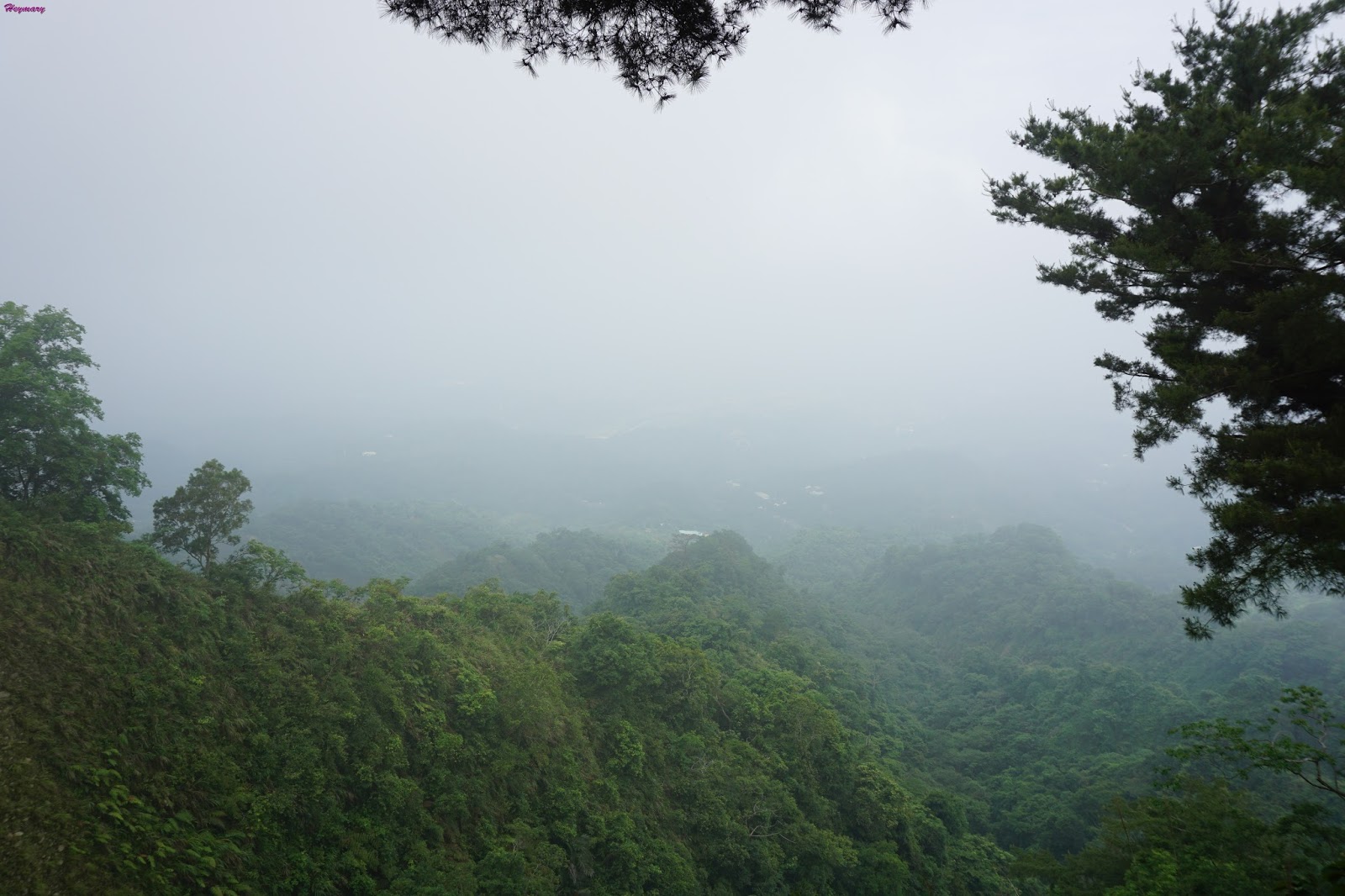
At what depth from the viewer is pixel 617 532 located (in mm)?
87125

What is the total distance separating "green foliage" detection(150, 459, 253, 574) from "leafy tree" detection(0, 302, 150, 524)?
0.77 metres

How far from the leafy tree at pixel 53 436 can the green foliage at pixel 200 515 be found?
0.77m

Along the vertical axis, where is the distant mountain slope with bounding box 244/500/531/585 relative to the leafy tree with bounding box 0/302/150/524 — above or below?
below

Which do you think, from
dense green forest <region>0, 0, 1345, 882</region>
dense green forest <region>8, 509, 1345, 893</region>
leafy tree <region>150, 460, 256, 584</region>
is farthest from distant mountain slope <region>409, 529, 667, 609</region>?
leafy tree <region>150, 460, 256, 584</region>

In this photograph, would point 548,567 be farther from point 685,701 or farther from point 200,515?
point 200,515

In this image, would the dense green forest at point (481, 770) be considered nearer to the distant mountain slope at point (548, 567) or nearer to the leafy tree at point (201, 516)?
the leafy tree at point (201, 516)

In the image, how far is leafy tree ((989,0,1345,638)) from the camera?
18.4 ft

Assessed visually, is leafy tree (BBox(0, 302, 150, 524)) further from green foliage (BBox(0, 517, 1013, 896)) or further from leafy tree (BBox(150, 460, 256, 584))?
green foliage (BBox(0, 517, 1013, 896))

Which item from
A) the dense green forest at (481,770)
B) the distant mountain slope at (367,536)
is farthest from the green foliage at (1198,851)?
the distant mountain slope at (367,536)

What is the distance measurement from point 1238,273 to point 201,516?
67.2 ft

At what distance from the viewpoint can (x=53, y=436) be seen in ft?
39.2

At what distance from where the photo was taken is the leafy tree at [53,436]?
11477 millimetres

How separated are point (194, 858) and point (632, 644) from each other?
12132 mm

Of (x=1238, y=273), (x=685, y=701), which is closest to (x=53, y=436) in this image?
(x=685, y=701)
